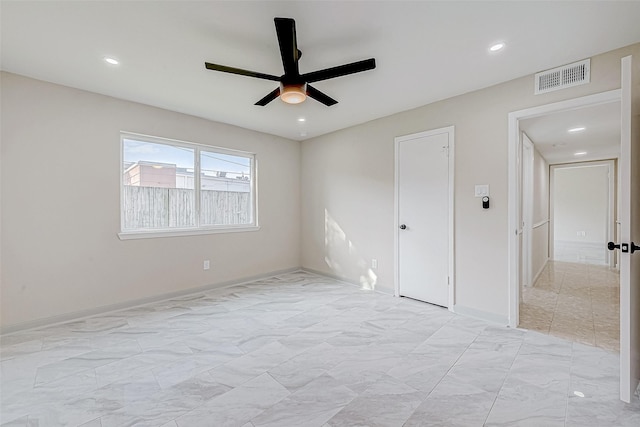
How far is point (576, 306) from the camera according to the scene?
11.5 feet

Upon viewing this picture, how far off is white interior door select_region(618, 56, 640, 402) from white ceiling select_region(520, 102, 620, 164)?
953mm

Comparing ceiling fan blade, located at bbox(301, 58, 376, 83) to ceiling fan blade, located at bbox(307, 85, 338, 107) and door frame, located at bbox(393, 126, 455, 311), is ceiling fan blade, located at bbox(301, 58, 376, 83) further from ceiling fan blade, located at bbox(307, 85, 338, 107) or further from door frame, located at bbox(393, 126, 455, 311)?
door frame, located at bbox(393, 126, 455, 311)

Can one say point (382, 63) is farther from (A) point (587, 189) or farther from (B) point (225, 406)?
(A) point (587, 189)

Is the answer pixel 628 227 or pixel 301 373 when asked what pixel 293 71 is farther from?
pixel 628 227

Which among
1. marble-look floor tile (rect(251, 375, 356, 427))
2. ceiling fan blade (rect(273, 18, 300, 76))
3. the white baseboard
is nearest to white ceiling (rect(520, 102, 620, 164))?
ceiling fan blade (rect(273, 18, 300, 76))

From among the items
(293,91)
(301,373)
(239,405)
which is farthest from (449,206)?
(239,405)

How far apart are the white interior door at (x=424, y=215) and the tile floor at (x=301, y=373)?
466 mm

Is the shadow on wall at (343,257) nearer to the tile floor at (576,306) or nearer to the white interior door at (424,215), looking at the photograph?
the white interior door at (424,215)

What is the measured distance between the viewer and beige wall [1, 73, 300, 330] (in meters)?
2.81

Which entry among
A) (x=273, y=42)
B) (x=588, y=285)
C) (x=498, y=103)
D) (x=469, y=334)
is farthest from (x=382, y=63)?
(x=588, y=285)

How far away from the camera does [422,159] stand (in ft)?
12.0

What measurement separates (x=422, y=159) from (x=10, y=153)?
14.4 feet

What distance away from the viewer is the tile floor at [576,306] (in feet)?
9.13

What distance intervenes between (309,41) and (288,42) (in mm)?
453
